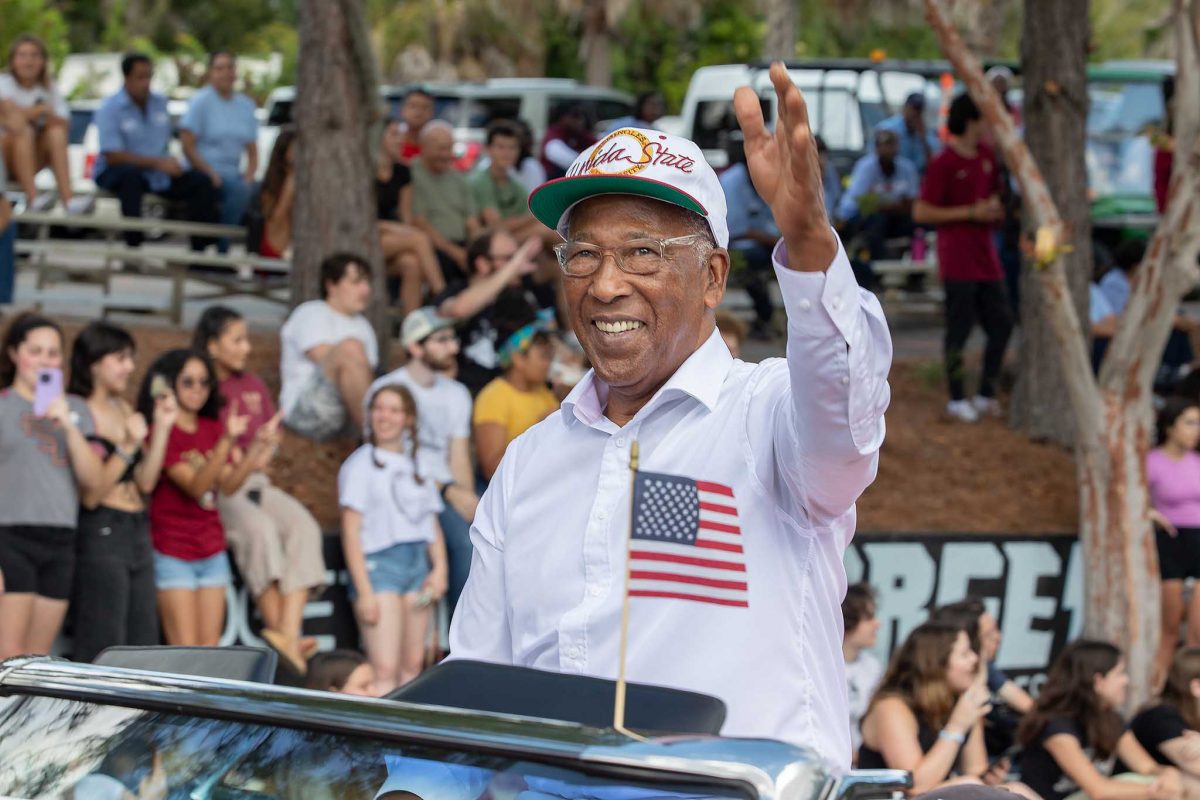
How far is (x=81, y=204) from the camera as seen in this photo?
12.2 meters

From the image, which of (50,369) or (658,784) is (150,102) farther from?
(658,784)

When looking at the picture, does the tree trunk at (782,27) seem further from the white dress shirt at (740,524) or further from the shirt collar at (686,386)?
the white dress shirt at (740,524)

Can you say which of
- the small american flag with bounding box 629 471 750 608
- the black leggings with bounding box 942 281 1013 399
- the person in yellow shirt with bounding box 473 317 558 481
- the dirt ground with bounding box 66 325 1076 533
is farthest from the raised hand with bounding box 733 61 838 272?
the black leggings with bounding box 942 281 1013 399

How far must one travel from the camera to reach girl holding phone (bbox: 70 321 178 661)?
22.8ft

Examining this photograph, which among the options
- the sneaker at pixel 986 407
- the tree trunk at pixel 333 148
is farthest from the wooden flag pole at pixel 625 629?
the sneaker at pixel 986 407

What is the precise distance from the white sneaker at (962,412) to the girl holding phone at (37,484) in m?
6.61

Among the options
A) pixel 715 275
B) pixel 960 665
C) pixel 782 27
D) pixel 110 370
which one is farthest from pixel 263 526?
pixel 782 27

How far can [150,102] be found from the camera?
490 inches

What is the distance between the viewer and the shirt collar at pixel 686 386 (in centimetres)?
291

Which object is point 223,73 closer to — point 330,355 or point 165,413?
point 330,355

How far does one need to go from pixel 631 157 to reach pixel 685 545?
2.12ft

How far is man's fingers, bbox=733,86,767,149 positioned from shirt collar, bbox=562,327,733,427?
0.52m

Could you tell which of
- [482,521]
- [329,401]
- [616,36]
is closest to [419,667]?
[329,401]

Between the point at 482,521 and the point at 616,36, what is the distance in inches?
1145
